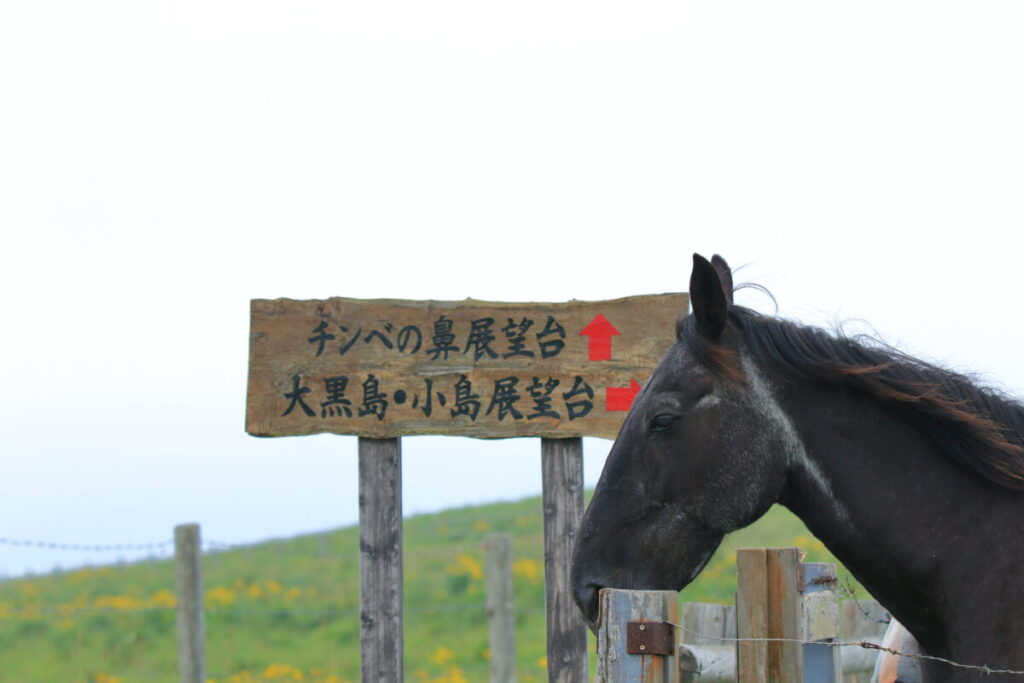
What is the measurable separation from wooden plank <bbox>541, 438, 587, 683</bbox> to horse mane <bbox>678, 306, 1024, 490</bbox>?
224 centimetres

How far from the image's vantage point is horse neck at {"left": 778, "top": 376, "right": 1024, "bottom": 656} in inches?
123

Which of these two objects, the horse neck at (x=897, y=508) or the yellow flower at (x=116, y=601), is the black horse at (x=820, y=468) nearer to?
the horse neck at (x=897, y=508)

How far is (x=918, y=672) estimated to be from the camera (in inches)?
152

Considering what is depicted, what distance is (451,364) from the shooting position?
568cm

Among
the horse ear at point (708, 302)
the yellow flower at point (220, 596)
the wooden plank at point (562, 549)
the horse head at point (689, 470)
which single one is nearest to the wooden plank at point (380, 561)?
the wooden plank at point (562, 549)

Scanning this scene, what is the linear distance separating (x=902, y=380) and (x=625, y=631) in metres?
1.20

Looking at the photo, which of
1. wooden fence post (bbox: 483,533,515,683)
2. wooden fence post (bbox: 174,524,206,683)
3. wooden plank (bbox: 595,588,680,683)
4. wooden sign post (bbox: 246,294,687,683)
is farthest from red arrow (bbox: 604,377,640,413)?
wooden fence post (bbox: 174,524,206,683)

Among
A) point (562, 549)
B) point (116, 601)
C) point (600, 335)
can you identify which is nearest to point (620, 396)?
point (600, 335)

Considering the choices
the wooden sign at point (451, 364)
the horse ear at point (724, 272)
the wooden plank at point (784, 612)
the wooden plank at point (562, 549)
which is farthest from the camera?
the wooden sign at point (451, 364)

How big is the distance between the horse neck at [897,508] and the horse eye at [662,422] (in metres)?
0.35

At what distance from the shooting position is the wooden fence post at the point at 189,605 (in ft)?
25.5

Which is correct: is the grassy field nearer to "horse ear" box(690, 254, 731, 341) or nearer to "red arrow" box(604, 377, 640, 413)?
"red arrow" box(604, 377, 640, 413)

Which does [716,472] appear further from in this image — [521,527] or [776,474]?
[521,527]

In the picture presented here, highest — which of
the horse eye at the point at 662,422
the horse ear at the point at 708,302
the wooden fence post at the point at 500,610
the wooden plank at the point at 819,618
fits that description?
the horse ear at the point at 708,302
